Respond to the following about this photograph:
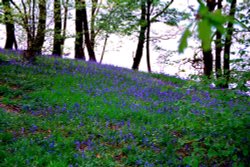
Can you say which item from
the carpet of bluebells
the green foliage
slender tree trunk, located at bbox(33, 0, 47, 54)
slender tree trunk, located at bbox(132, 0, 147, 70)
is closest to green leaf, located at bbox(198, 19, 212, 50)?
the green foliage

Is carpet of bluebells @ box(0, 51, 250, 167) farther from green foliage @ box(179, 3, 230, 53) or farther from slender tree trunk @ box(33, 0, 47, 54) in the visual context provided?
green foliage @ box(179, 3, 230, 53)

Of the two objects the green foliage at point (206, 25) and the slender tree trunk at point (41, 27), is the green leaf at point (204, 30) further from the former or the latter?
the slender tree trunk at point (41, 27)

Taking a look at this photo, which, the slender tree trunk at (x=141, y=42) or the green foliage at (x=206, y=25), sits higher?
the slender tree trunk at (x=141, y=42)

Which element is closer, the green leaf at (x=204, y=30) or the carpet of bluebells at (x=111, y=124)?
the green leaf at (x=204, y=30)

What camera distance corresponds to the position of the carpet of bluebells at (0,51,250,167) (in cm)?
502

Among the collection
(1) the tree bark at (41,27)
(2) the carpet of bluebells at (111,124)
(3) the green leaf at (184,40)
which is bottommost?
(2) the carpet of bluebells at (111,124)

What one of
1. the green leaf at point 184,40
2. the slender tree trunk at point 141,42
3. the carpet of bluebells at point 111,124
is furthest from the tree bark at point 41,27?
the green leaf at point 184,40

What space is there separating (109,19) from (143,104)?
591 inches

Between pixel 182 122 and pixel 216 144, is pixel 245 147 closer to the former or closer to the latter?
pixel 216 144

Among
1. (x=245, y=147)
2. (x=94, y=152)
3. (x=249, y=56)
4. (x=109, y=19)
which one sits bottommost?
(x=94, y=152)

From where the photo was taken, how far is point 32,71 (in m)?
12.1

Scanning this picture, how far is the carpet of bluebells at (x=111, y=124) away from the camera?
5016 millimetres

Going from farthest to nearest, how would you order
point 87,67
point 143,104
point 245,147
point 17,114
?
1. point 87,67
2. point 143,104
3. point 17,114
4. point 245,147

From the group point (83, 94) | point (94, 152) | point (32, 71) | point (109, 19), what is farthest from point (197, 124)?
point (109, 19)
